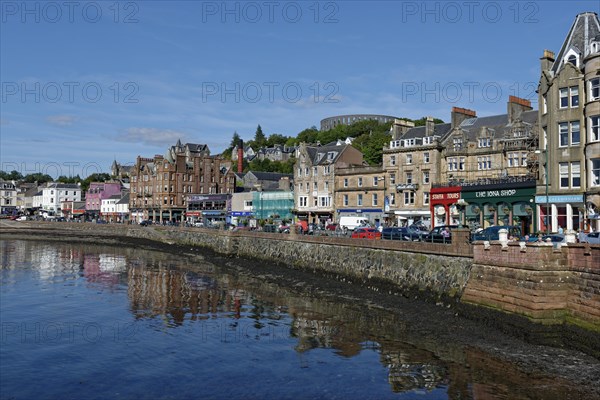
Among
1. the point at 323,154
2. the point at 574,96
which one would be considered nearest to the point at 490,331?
the point at 574,96

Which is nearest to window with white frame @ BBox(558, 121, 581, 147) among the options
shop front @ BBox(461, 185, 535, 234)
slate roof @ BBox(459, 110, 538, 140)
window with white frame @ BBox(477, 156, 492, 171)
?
shop front @ BBox(461, 185, 535, 234)

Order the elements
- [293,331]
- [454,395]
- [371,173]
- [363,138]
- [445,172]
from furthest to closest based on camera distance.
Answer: [363,138] → [371,173] → [445,172] → [293,331] → [454,395]

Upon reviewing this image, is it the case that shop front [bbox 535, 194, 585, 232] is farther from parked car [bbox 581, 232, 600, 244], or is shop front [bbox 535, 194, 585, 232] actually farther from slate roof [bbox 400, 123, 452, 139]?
slate roof [bbox 400, 123, 452, 139]

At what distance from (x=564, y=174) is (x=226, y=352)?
31195 mm

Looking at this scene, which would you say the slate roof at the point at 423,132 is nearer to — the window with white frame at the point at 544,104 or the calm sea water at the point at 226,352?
the window with white frame at the point at 544,104

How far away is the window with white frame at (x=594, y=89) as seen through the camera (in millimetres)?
37188

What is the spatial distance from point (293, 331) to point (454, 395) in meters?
10.2

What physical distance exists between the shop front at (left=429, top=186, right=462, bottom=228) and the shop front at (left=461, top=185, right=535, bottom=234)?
2651 millimetres

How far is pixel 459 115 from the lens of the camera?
221ft

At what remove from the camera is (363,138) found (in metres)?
150

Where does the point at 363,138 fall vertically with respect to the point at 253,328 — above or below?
above

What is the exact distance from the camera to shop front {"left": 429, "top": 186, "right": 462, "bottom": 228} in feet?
199

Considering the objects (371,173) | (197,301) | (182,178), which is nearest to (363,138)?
(182,178)

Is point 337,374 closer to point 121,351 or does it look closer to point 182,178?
point 121,351
